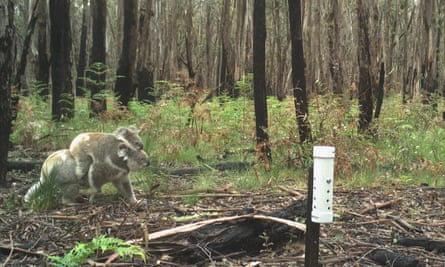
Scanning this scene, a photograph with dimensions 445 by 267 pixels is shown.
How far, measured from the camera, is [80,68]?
87.0 feet

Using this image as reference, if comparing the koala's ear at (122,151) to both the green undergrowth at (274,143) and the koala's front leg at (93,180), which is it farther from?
the green undergrowth at (274,143)

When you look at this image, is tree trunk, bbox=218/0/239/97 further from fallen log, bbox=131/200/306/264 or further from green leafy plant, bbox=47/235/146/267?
green leafy plant, bbox=47/235/146/267

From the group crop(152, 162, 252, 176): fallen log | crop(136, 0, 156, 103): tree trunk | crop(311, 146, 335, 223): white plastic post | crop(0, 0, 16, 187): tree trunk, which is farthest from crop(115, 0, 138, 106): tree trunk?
crop(311, 146, 335, 223): white plastic post

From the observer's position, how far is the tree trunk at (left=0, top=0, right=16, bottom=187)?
5.57 m

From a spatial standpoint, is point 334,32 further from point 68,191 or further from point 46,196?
point 46,196

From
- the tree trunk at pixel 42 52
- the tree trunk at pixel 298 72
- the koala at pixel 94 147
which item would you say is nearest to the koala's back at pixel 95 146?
the koala at pixel 94 147

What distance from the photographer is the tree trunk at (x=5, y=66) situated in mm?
5570

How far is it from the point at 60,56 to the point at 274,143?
728 centimetres

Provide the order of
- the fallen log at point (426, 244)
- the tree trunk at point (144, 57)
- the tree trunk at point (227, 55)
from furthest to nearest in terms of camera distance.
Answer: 1. the tree trunk at point (227, 55)
2. the tree trunk at point (144, 57)
3. the fallen log at point (426, 244)

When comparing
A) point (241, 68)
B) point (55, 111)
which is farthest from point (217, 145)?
point (241, 68)

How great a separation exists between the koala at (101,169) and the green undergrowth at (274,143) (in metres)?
0.72

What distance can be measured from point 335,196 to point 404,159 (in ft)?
8.56

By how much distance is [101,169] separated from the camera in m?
4.89

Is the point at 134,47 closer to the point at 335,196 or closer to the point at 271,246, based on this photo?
the point at 335,196
